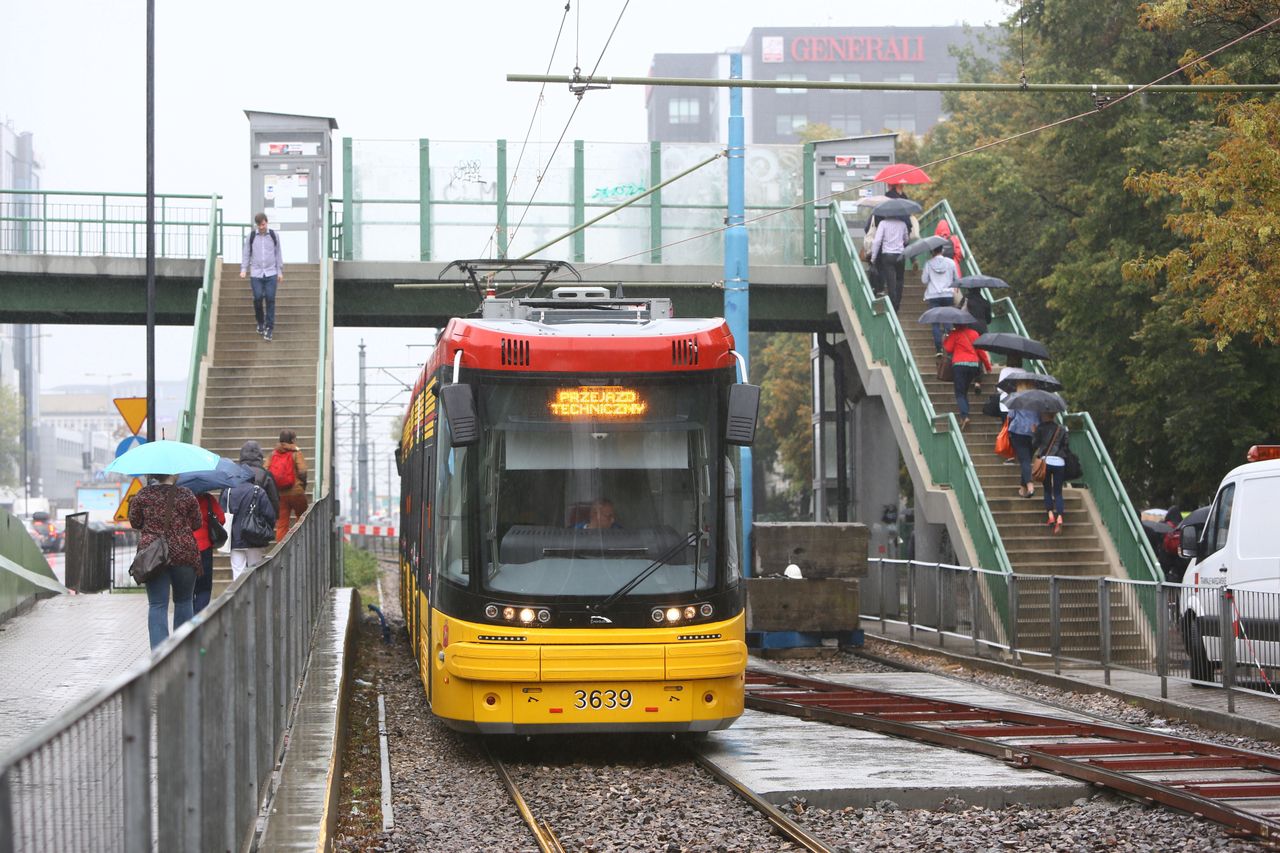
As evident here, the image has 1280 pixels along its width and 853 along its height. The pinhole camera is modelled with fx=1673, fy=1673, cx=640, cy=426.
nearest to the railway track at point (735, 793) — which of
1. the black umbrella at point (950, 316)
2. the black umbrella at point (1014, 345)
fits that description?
the black umbrella at point (1014, 345)

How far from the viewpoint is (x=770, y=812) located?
9359mm

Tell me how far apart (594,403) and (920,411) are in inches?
513

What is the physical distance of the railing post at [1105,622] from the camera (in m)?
16.3

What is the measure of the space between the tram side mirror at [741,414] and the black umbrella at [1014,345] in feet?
38.6

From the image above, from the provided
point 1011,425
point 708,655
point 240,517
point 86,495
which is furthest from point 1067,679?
point 86,495

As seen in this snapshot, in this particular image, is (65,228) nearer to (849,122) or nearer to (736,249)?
(736,249)

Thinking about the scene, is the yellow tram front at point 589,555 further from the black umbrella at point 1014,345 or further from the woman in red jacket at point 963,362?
the woman in red jacket at point 963,362

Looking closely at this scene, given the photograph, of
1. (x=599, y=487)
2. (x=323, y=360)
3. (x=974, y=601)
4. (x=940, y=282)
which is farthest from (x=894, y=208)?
(x=599, y=487)

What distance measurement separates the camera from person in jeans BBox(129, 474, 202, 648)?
1218 centimetres

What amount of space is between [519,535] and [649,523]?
901 millimetres

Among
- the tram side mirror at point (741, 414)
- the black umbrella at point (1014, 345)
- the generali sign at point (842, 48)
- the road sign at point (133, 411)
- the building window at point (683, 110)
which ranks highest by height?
the generali sign at point (842, 48)

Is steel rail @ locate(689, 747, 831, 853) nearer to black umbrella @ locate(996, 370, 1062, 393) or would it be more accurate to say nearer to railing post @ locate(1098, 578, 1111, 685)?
railing post @ locate(1098, 578, 1111, 685)

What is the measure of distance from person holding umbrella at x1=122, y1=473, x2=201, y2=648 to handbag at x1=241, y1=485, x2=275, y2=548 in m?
3.12

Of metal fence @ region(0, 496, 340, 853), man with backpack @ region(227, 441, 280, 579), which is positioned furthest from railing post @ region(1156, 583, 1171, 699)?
metal fence @ region(0, 496, 340, 853)
